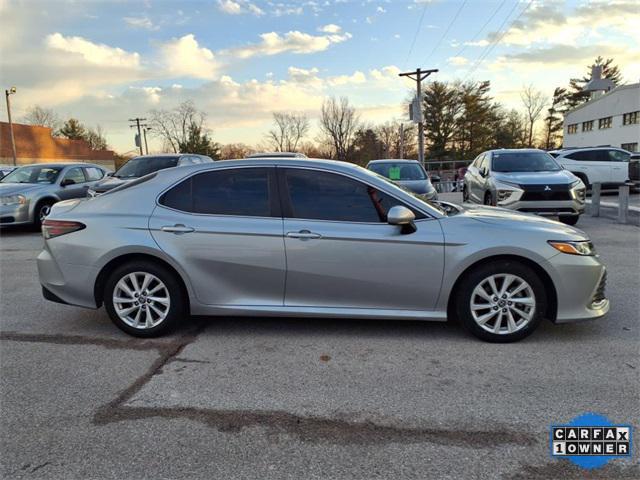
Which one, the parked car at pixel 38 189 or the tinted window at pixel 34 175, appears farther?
the tinted window at pixel 34 175

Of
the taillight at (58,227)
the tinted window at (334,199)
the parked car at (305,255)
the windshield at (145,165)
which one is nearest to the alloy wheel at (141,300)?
the parked car at (305,255)

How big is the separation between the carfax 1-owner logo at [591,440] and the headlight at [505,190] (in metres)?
7.16

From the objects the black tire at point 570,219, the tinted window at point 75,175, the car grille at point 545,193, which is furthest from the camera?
the tinted window at point 75,175

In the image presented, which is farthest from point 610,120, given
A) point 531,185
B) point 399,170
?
point 531,185

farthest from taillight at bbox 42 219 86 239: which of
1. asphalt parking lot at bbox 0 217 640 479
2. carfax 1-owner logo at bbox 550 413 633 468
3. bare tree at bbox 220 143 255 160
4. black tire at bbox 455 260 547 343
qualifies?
bare tree at bbox 220 143 255 160

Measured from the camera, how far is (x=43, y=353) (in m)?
3.88

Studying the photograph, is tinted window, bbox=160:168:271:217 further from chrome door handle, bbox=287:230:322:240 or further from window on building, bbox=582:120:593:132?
window on building, bbox=582:120:593:132

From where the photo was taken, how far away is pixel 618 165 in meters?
16.3

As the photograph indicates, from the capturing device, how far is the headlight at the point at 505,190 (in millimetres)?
9258

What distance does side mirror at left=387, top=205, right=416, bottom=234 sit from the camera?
3.74 m

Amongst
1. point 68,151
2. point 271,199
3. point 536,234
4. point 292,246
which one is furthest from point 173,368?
point 68,151

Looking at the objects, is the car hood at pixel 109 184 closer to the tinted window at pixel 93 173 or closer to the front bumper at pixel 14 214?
the tinted window at pixel 93 173

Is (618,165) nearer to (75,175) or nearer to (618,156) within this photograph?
(618,156)

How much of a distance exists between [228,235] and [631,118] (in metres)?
44.6
